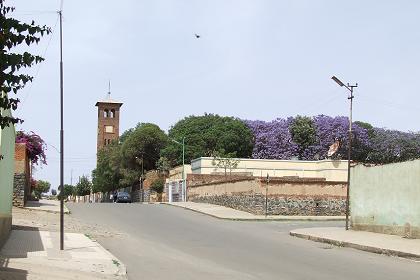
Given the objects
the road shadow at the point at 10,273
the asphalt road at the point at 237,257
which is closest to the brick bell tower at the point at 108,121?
the asphalt road at the point at 237,257

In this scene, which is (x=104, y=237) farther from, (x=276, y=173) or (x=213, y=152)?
(x=213, y=152)

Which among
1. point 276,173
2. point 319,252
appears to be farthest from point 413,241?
point 276,173

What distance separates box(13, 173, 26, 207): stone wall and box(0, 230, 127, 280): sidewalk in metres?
13.9

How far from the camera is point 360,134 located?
7688 centimetres

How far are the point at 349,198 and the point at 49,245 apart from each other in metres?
15.2

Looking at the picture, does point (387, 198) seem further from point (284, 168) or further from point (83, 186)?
point (83, 186)

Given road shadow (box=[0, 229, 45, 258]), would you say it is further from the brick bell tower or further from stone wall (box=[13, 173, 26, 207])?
the brick bell tower

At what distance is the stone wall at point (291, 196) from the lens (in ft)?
124

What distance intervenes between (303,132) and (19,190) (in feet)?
166

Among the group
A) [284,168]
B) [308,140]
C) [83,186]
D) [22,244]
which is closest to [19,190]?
[22,244]

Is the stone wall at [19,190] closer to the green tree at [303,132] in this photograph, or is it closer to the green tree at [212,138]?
the green tree at [212,138]

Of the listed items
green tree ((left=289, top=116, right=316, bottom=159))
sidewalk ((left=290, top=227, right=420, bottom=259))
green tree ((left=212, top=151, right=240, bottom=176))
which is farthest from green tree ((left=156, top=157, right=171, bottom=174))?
sidewalk ((left=290, top=227, right=420, bottom=259))

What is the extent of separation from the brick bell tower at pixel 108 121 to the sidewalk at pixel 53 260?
323ft

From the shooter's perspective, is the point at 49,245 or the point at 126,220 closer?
the point at 49,245
